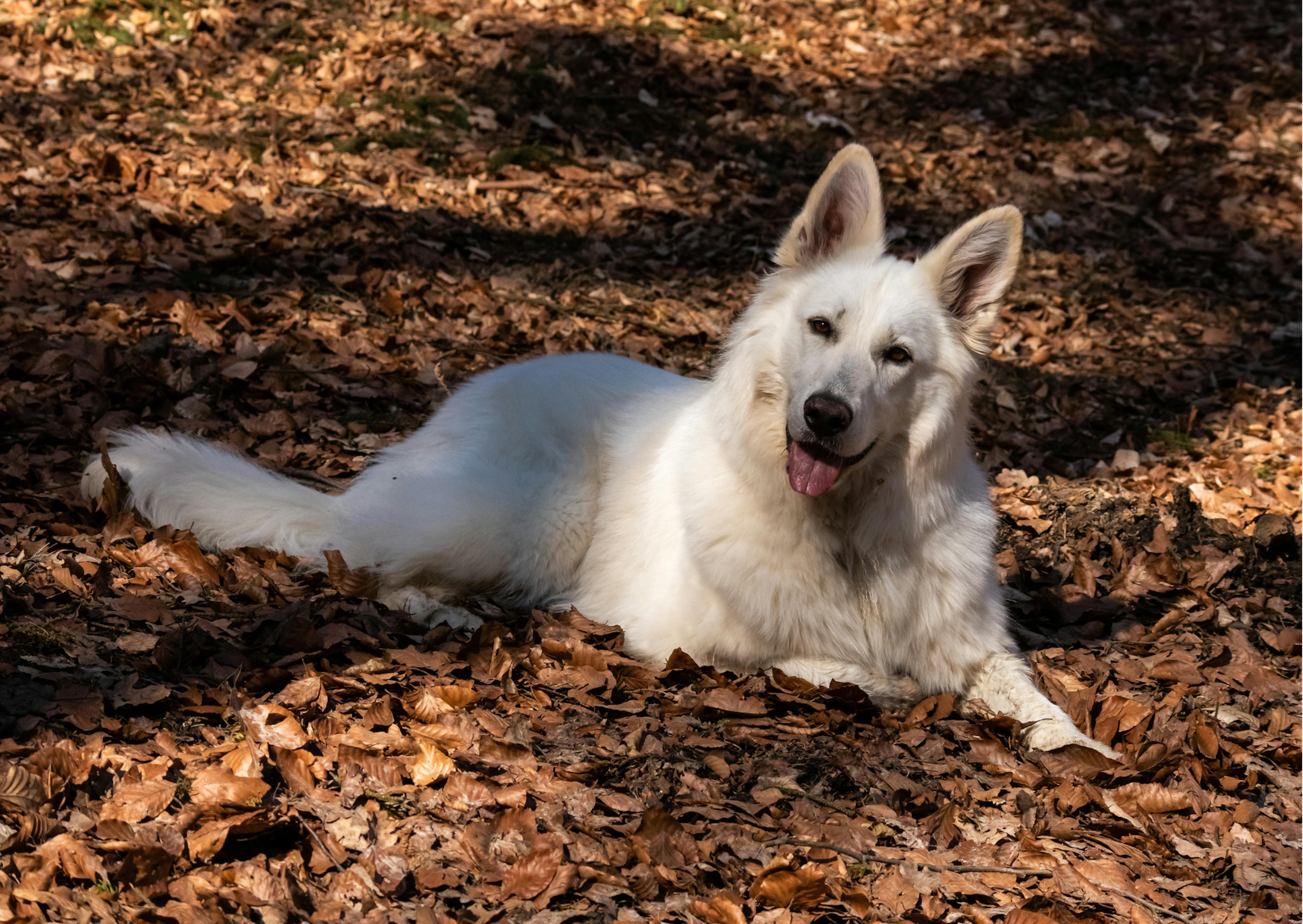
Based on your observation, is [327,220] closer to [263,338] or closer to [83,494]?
[263,338]

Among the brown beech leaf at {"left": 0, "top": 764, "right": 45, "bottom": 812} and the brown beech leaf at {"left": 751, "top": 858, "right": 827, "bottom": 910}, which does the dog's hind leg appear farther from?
the brown beech leaf at {"left": 0, "top": 764, "right": 45, "bottom": 812}

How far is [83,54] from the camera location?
9.30 metres

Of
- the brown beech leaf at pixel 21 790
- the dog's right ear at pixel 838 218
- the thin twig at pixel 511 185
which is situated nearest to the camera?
the brown beech leaf at pixel 21 790

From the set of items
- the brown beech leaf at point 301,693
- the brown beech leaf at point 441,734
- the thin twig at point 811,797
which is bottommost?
the thin twig at point 811,797

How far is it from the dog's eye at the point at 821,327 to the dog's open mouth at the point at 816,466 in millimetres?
400

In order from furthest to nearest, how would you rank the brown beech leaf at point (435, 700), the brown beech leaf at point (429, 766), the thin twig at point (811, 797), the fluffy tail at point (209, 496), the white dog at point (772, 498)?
1. the fluffy tail at point (209, 496)
2. the white dog at point (772, 498)
3. the brown beech leaf at point (435, 700)
4. the thin twig at point (811, 797)
5. the brown beech leaf at point (429, 766)

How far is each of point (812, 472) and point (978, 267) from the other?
1072mm

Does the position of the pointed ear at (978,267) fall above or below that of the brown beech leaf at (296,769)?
above

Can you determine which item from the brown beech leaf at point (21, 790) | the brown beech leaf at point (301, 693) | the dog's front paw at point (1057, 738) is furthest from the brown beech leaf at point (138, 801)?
the dog's front paw at point (1057, 738)

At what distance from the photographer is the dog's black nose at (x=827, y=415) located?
11.9 feet

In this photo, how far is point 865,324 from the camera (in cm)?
390

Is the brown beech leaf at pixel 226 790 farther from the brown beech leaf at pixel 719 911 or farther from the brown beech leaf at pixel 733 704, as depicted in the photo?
the brown beech leaf at pixel 733 704

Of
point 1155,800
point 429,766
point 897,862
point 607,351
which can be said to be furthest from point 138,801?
point 607,351

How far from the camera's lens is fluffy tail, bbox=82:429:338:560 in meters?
4.54
